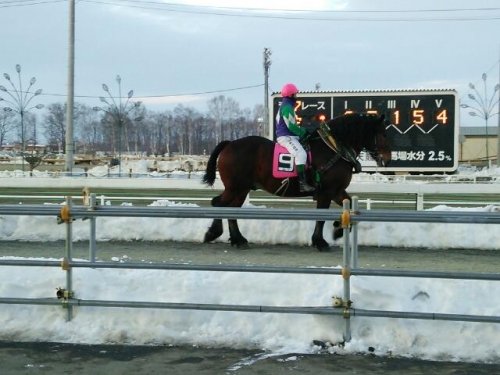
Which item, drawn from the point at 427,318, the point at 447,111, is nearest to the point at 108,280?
the point at 427,318

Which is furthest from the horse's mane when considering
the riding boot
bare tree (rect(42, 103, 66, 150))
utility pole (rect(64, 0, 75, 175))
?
bare tree (rect(42, 103, 66, 150))

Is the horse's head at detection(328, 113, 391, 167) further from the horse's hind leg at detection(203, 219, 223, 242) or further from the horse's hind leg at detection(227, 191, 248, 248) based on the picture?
the horse's hind leg at detection(203, 219, 223, 242)

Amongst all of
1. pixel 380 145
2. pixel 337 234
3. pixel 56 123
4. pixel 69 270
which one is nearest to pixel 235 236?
pixel 337 234

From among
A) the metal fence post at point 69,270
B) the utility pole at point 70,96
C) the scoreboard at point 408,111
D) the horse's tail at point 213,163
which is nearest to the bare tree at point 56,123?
the utility pole at point 70,96

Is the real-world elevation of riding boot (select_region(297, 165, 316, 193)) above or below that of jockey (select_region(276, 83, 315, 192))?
below

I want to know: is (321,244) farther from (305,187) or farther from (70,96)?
(70,96)

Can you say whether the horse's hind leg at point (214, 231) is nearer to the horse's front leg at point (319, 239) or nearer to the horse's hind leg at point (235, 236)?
the horse's hind leg at point (235, 236)

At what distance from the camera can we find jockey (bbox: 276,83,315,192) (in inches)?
426

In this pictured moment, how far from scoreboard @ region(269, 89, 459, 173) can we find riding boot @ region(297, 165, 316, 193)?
Answer: 1283 centimetres

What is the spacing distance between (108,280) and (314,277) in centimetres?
220

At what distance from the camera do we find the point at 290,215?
598 centimetres

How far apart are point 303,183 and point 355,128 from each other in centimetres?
147

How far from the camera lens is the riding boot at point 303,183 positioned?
1082 cm

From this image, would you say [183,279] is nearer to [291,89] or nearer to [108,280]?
[108,280]
